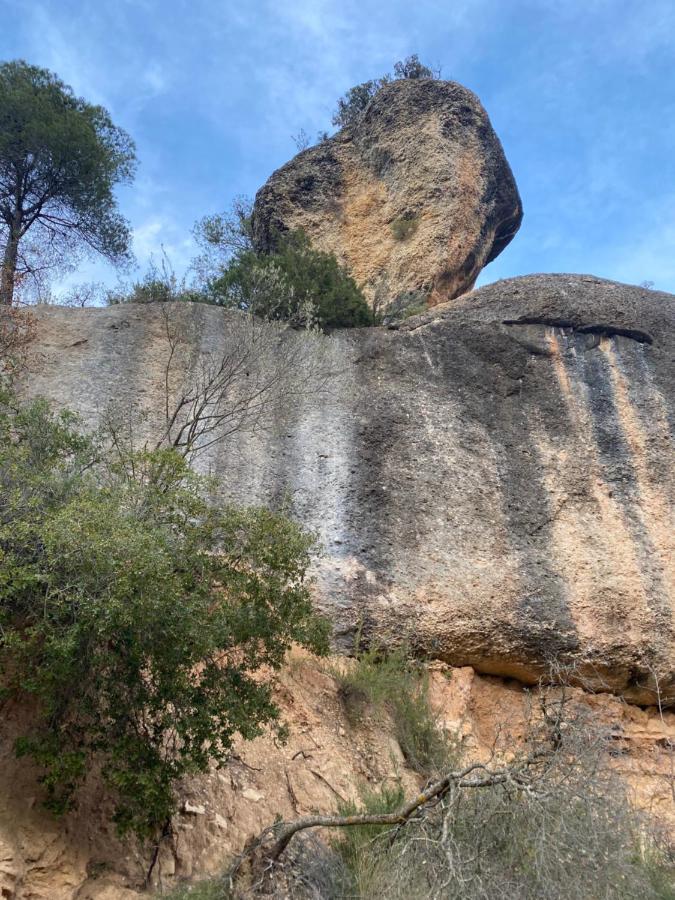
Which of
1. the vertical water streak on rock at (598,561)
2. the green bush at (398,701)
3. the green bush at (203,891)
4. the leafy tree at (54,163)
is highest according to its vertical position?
the leafy tree at (54,163)

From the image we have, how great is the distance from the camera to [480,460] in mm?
8719

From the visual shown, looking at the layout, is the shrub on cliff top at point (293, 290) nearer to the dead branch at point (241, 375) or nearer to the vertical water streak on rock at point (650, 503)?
the dead branch at point (241, 375)

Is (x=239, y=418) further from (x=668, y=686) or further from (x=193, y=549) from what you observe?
(x=668, y=686)

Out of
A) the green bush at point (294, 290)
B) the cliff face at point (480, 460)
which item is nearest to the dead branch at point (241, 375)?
the cliff face at point (480, 460)

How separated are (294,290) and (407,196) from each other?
448cm

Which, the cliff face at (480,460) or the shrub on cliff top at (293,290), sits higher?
the shrub on cliff top at (293,290)

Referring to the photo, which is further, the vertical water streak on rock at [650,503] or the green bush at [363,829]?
the vertical water streak on rock at [650,503]

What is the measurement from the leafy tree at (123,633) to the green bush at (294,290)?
5.64 meters

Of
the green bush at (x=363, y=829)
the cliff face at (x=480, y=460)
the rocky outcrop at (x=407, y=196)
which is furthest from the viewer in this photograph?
the rocky outcrop at (x=407, y=196)

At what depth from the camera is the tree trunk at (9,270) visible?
1048 cm

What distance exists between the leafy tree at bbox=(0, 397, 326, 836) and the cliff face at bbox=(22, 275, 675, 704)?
2394 millimetres

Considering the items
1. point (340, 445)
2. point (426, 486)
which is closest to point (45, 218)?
point (340, 445)

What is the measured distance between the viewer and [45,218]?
43.3 feet

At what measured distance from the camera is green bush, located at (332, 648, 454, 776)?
21.6 ft
